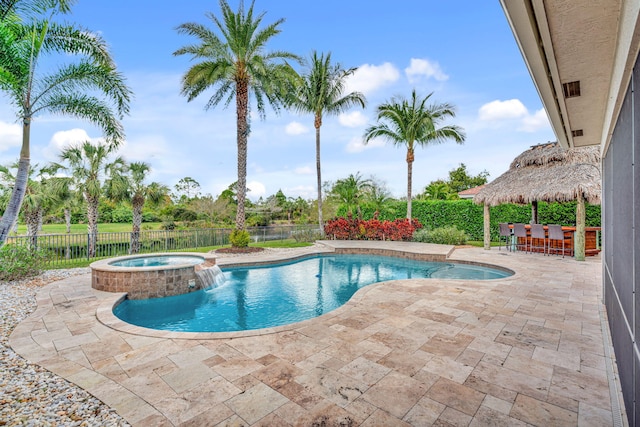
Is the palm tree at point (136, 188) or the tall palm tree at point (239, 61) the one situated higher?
the tall palm tree at point (239, 61)

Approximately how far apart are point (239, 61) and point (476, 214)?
13.8m

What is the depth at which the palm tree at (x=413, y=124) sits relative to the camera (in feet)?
50.7

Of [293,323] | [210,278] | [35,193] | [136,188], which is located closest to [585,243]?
[293,323]

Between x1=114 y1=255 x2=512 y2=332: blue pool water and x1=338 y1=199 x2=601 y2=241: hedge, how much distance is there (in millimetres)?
6781

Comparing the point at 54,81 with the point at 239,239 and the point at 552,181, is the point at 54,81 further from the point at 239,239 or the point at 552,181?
the point at 552,181

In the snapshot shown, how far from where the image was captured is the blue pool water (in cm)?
584

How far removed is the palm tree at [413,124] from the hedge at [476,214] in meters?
2.17

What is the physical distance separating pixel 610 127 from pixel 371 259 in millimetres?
9323

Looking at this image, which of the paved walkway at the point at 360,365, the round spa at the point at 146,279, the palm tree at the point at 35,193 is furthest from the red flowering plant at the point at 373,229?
the palm tree at the point at 35,193

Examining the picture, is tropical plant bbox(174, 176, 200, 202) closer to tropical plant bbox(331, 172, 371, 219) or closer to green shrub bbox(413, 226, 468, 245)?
tropical plant bbox(331, 172, 371, 219)

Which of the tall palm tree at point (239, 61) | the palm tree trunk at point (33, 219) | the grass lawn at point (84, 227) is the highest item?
the tall palm tree at point (239, 61)

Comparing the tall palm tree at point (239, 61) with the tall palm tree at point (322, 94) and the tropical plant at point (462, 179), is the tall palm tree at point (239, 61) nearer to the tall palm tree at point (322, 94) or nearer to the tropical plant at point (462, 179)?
the tall palm tree at point (322, 94)

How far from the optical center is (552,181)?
1066 cm

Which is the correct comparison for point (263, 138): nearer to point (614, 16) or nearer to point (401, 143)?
point (401, 143)
